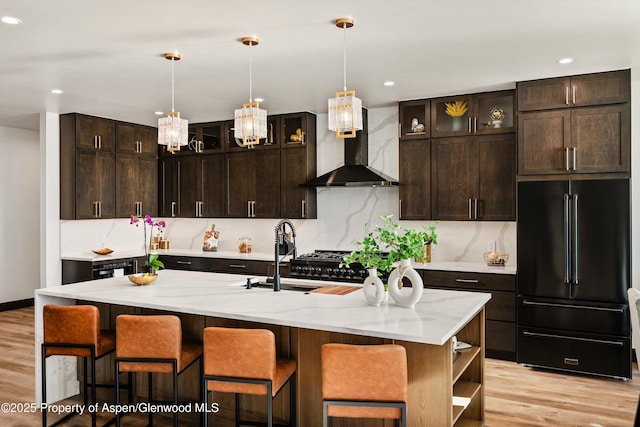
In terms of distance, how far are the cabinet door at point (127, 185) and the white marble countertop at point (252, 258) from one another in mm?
579

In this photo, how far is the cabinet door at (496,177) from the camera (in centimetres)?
505

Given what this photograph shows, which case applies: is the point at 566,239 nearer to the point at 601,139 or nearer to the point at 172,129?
the point at 601,139

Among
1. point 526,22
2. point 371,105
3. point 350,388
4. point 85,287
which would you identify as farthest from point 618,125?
point 85,287

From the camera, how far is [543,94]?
459 centimetres

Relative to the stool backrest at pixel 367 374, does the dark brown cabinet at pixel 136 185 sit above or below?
above

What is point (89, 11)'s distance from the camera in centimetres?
293

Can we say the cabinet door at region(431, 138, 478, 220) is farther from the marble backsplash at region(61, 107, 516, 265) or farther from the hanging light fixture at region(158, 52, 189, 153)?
the hanging light fixture at region(158, 52, 189, 153)

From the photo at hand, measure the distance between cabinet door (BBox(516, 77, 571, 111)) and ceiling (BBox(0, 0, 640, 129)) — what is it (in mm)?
122

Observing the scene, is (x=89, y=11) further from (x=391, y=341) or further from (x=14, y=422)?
(x=14, y=422)

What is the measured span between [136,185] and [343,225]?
291 cm

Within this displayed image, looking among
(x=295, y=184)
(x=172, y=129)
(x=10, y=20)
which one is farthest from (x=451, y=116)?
(x=10, y=20)

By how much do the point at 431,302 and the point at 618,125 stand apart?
260 centimetres

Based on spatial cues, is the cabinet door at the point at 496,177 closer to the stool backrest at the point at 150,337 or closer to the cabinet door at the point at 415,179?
the cabinet door at the point at 415,179

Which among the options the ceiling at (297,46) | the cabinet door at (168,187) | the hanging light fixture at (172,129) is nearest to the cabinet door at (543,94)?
the ceiling at (297,46)
